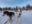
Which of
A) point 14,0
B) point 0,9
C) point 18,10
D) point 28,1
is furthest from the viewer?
point 28,1

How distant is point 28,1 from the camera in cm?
123

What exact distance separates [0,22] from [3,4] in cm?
33

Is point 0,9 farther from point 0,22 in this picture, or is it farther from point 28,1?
point 28,1

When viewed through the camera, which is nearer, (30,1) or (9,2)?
(9,2)

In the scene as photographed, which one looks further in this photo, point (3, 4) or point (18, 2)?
point (18, 2)

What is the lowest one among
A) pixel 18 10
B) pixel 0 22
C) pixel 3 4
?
pixel 0 22

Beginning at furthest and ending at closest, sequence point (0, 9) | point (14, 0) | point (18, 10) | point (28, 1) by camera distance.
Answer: point (28, 1) < point (14, 0) < point (18, 10) < point (0, 9)

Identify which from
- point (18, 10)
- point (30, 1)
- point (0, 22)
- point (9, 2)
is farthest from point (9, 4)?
point (30, 1)

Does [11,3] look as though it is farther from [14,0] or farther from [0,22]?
[0,22]

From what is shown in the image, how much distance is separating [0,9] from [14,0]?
1.21ft

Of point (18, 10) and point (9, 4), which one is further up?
point (9, 4)

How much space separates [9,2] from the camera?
1.06m

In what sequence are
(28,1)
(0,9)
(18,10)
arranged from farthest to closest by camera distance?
(28,1)
(18,10)
(0,9)

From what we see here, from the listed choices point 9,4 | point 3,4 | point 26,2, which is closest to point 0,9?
point 3,4
